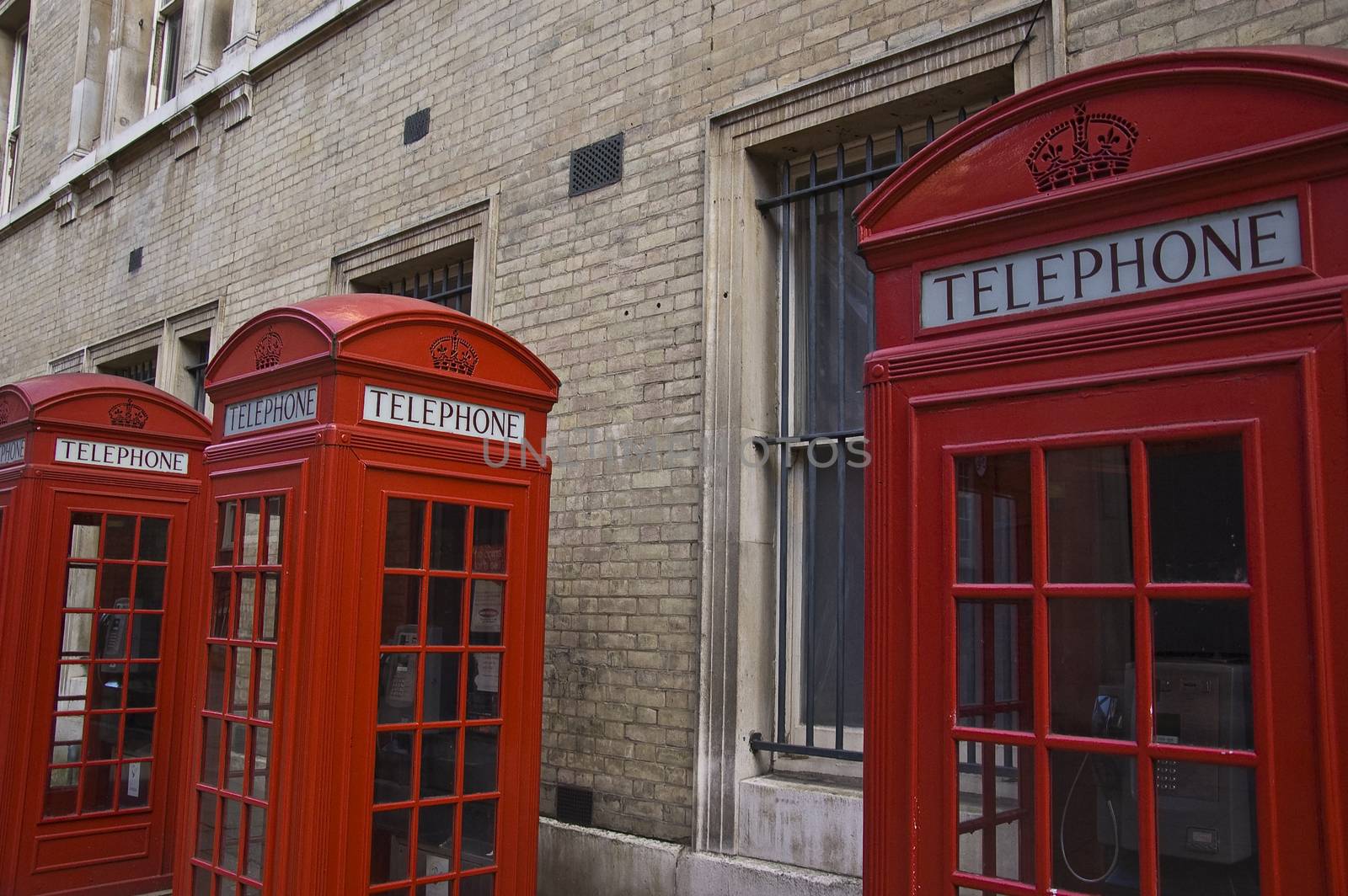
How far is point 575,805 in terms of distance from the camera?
5961mm

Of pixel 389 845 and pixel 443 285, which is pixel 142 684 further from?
pixel 389 845

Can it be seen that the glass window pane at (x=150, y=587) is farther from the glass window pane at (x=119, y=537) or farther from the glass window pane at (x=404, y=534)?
the glass window pane at (x=404, y=534)

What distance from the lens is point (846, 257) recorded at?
18.7 ft

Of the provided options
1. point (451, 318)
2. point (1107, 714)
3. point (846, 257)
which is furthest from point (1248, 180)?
point (846, 257)

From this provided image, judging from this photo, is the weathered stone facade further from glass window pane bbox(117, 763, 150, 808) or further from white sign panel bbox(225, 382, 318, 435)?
glass window pane bbox(117, 763, 150, 808)

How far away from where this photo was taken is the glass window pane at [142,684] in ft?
22.5

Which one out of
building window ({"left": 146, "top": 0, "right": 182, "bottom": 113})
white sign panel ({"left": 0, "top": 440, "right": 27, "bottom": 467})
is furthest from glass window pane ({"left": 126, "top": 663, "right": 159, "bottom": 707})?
building window ({"left": 146, "top": 0, "right": 182, "bottom": 113})

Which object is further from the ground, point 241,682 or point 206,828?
point 241,682

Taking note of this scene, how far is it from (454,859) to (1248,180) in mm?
3654

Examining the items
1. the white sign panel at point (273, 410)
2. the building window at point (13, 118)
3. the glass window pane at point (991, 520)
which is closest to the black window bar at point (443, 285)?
the white sign panel at point (273, 410)

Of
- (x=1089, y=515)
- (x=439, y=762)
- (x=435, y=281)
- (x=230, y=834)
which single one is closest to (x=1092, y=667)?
(x=1089, y=515)

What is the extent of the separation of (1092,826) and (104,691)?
6.18m

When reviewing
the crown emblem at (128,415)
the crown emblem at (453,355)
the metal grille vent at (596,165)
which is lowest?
the crown emblem at (453,355)

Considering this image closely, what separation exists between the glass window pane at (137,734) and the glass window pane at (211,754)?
8.42ft
